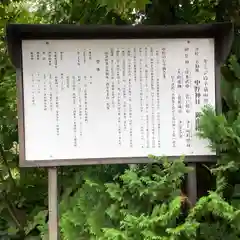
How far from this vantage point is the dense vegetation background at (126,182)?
1.53 m

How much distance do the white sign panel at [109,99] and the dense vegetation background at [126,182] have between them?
0.11 metres

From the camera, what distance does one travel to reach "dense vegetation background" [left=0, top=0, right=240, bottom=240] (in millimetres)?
1533

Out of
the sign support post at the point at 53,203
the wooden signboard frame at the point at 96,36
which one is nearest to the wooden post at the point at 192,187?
the wooden signboard frame at the point at 96,36

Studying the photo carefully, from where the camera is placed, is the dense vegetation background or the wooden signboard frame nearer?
the dense vegetation background

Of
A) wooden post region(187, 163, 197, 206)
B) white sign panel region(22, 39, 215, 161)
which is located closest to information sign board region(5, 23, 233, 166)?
white sign panel region(22, 39, 215, 161)

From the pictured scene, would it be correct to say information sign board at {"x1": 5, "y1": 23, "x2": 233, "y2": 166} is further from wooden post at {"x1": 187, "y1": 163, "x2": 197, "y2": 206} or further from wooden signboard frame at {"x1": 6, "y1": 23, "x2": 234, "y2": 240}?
wooden post at {"x1": 187, "y1": 163, "x2": 197, "y2": 206}

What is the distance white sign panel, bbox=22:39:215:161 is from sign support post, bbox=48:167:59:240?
0.28ft

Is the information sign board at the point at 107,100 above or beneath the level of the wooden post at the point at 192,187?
above

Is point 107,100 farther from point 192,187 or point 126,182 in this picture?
point 192,187

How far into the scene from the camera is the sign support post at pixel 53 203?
1729 mm

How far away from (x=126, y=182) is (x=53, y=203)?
34cm

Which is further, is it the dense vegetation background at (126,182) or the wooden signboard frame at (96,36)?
the wooden signboard frame at (96,36)

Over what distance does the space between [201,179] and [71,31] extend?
2.87 feet

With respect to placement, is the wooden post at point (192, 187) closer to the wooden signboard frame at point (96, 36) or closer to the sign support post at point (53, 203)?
the wooden signboard frame at point (96, 36)
